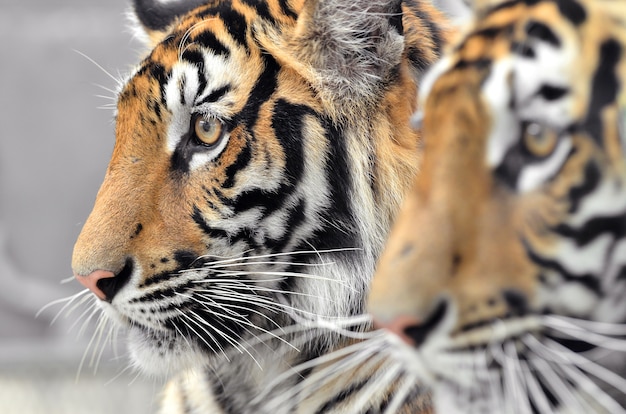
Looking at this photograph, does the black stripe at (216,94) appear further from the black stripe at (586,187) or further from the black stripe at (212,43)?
the black stripe at (586,187)

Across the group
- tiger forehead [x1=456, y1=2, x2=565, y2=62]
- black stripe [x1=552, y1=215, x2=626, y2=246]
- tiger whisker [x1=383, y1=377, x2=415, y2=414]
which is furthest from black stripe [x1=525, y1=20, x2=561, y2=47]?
tiger whisker [x1=383, y1=377, x2=415, y2=414]

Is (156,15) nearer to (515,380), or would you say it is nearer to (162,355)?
(162,355)

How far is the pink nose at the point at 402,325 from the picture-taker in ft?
1.82

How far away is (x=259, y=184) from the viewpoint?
98 cm

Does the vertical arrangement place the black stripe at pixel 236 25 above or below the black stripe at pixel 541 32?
above

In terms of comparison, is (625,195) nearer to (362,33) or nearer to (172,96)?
(362,33)

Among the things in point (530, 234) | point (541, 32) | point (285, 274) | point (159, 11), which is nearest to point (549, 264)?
point (530, 234)

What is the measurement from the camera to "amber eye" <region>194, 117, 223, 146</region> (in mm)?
986

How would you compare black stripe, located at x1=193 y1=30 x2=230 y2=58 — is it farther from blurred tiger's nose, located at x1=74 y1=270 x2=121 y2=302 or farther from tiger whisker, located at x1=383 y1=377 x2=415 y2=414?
tiger whisker, located at x1=383 y1=377 x2=415 y2=414

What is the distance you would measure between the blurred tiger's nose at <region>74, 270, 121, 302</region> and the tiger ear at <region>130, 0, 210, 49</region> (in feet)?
1.28

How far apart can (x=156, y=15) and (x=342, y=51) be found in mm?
358

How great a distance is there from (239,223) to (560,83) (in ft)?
1.67

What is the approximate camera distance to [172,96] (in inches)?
39.2

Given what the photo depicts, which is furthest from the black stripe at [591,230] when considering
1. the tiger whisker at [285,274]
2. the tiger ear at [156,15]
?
the tiger ear at [156,15]
